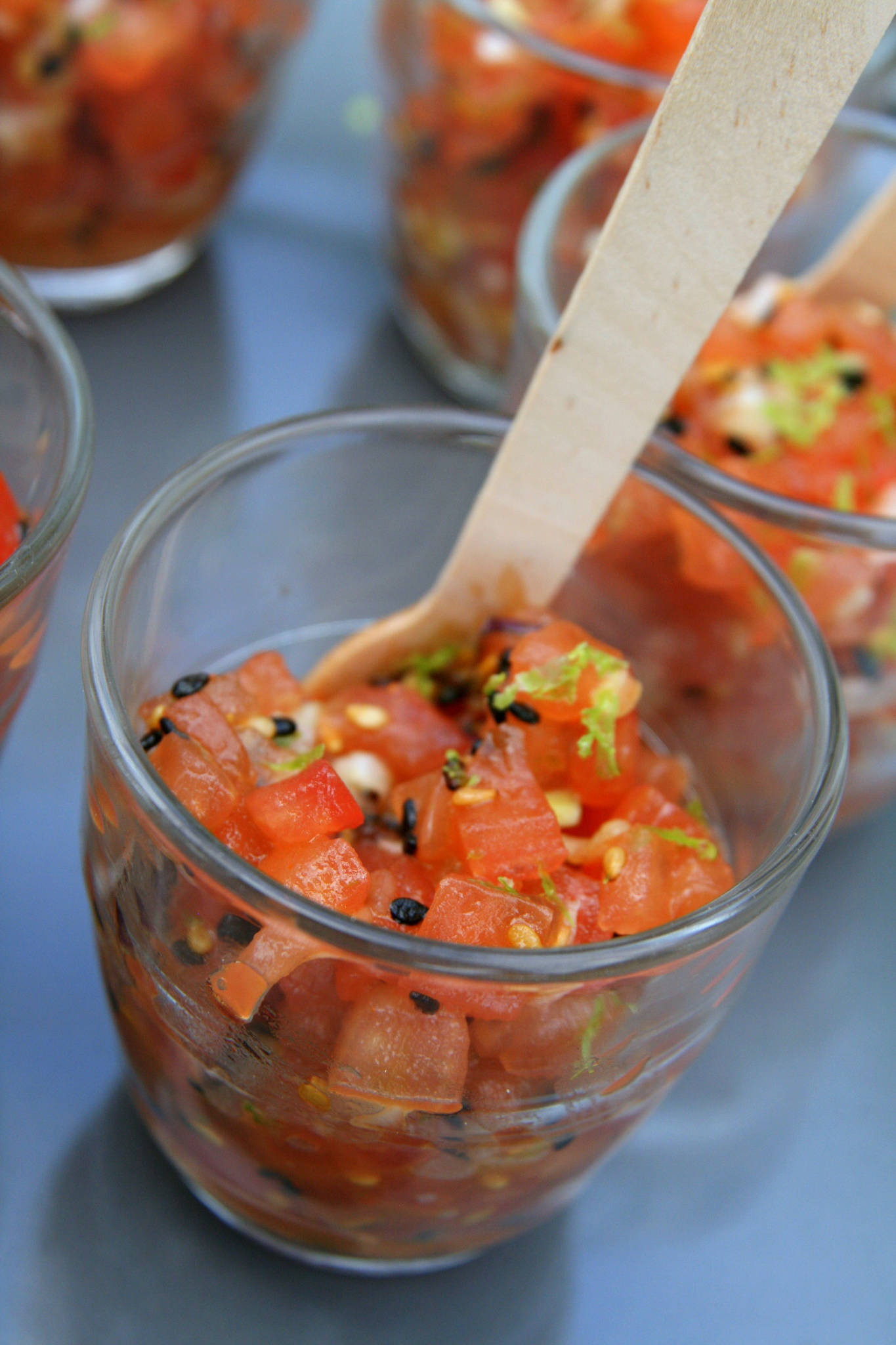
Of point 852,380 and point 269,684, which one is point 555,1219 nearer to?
point 269,684

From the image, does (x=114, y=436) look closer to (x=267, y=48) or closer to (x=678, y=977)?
(x=267, y=48)

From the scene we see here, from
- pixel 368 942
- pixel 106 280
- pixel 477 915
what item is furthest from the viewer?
pixel 106 280

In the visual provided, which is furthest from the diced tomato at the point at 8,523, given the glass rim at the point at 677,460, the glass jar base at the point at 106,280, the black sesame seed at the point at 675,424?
the glass jar base at the point at 106,280

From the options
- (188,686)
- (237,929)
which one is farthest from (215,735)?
(237,929)

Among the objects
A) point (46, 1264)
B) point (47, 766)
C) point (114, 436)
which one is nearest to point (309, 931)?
point (46, 1264)

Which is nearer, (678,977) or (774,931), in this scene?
(678,977)

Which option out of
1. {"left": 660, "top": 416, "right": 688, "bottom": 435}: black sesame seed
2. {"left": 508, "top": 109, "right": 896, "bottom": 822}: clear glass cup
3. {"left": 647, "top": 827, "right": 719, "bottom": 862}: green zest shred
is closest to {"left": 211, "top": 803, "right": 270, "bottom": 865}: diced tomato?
{"left": 647, "top": 827, "right": 719, "bottom": 862}: green zest shred

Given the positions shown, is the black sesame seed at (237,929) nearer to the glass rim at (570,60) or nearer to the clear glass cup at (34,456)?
the clear glass cup at (34,456)
